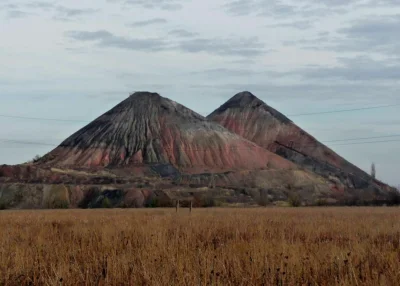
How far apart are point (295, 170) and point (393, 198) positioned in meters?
35.8

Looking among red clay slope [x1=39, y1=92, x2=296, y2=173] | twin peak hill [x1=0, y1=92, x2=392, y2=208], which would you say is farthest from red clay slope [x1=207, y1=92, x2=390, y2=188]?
red clay slope [x1=39, y1=92, x2=296, y2=173]

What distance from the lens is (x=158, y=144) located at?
5950 inches

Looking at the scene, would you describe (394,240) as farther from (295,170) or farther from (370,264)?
(295,170)

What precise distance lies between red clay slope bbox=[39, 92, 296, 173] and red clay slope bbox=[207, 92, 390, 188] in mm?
13578

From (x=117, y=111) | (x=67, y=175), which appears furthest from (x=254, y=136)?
(x=67, y=175)

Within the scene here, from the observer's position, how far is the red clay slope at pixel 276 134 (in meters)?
166

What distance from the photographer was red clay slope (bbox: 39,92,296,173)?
146m

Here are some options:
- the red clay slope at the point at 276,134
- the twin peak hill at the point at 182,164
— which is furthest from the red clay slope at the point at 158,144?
the red clay slope at the point at 276,134

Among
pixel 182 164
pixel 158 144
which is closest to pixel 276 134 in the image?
pixel 158 144

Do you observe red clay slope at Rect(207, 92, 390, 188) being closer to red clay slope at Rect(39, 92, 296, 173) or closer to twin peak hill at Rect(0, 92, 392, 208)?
twin peak hill at Rect(0, 92, 392, 208)

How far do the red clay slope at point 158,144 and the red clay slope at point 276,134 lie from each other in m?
13.6

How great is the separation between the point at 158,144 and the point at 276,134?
41.3 metres

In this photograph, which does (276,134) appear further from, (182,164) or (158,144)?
(182,164)

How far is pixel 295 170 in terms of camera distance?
138250 millimetres
